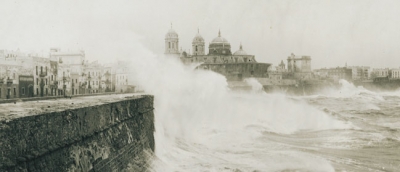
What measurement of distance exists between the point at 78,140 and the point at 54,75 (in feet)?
81.9

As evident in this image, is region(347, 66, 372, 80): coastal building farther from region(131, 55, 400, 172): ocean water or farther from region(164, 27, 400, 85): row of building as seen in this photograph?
region(131, 55, 400, 172): ocean water

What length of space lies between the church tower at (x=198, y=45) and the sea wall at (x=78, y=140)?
5372 cm

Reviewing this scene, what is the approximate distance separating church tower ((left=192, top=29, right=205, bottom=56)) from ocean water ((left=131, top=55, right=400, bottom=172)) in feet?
108

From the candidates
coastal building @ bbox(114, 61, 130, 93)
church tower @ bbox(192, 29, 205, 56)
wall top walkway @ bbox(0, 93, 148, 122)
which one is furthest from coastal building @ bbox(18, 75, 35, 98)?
church tower @ bbox(192, 29, 205, 56)

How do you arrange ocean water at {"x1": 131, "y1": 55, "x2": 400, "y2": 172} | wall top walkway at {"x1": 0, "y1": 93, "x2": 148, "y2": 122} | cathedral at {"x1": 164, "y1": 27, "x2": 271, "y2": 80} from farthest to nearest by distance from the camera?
1. cathedral at {"x1": 164, "y1": 27, "x2": 271, "y2": 80}
2. ocean water at {"x1": 131, "y1": 55, "x2": 400, "y2": 172}
3. wall top walkway at {"x1": 0, "y1": 93, "x2": 148, "y2": 122}

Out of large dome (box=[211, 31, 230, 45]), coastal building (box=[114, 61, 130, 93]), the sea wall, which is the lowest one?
the sea wall

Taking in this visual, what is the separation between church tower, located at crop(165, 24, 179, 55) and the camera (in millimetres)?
58906

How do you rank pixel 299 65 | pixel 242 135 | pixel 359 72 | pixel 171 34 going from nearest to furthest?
pixel 242 135 < pixel 171 34 < pixel 299 65 < pixel 359 72

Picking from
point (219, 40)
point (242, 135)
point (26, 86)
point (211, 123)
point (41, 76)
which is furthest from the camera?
point (219, 40)

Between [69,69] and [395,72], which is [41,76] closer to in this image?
[69,69]

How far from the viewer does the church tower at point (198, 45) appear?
216 feet

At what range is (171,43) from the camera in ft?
194

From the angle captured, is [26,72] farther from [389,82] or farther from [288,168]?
[389,82]

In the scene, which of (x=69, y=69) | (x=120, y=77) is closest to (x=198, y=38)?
(x=120, y=77)
